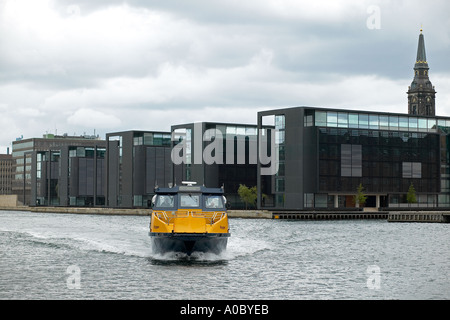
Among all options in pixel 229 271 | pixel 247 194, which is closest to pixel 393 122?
pixel 247 194

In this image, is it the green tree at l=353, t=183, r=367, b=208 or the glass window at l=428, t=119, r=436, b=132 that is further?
the glass window at l=428, t=119, r=436, b=132

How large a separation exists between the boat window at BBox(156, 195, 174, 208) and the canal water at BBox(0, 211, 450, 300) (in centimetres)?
298

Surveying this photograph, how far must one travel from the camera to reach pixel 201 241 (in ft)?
143

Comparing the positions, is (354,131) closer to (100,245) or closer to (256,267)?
(100,245)

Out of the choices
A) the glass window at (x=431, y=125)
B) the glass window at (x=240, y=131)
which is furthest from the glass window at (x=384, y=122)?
the glass window at (x=240, y=131)

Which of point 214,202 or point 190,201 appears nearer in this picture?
point 190,201

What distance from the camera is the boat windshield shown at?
44.8 meters

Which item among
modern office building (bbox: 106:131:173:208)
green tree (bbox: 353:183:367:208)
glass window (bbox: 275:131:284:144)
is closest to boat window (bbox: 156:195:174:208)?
glass window (bbox: 275:131:284:144)

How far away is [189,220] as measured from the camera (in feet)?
143

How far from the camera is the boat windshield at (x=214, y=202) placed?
44812mm

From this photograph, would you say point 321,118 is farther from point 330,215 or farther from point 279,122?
point 330,215

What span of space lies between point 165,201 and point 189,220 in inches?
84.5

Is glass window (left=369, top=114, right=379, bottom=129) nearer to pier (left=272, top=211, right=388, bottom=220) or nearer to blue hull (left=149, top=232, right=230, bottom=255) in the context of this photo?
pier (left=272, top=211, right=388, bottom=220)

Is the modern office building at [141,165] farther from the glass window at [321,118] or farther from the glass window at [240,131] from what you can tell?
the glass window at [321,118]
